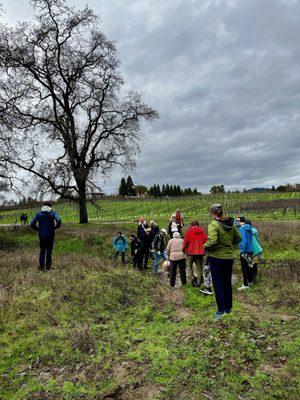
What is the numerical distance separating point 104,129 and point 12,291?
20.4 metres

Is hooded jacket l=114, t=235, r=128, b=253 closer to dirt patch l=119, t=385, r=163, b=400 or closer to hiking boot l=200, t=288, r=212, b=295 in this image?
hiking boot l=200, t=288, r=212, b=295

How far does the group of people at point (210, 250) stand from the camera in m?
6.94

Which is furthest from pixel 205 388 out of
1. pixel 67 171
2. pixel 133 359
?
pixel 67 171

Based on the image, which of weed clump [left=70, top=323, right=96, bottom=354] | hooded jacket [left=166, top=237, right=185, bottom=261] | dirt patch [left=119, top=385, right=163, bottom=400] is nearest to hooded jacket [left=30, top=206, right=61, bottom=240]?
hooded jacket [left=166, top=237, right=185, bottom=261]

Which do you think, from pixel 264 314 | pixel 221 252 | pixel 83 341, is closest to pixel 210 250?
pixel 221 252

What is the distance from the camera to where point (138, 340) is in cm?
655

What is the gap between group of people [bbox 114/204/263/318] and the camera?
694 cm

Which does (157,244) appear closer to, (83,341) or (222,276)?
(222,276)

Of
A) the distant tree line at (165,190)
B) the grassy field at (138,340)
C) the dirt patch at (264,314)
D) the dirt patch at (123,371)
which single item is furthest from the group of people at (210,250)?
the distant tree line at (165,190)

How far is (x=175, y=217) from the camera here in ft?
42.0

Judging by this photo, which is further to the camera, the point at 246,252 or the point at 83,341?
the point at 246,252

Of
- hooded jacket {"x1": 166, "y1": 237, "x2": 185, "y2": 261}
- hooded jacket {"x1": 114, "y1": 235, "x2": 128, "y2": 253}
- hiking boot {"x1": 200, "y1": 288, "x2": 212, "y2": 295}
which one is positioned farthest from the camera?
hooded jacket {"x1": 114, "y1": 235, "x2": 128, "y2": 253}

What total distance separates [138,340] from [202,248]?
13.7 ft

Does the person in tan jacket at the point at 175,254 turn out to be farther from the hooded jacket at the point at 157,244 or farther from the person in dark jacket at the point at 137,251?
the person in dark jacket at the point at 137,251
